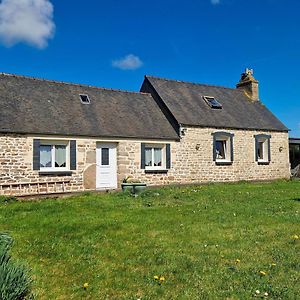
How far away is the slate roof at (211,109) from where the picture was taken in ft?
63.5

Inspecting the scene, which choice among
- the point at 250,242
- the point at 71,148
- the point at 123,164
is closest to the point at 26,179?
the point at 71,148

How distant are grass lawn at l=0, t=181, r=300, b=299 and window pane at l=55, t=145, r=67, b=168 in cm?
403

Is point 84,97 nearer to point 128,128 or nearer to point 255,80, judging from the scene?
point 128,128

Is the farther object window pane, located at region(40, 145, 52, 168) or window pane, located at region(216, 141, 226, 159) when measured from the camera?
window pane, located at region(216, 141, 226, 159)

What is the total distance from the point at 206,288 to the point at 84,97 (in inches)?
572

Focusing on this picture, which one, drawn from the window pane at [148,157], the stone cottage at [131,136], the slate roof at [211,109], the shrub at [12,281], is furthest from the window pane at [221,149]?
the shrub at [12,281]

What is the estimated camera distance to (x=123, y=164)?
16625mm

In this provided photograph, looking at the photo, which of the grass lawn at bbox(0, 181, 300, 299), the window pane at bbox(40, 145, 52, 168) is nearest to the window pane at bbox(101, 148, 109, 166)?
the window pane at bbox(40, 145, 52, 168)

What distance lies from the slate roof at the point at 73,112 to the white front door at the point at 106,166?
0.72 metres

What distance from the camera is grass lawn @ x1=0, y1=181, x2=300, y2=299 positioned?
4.70 meters

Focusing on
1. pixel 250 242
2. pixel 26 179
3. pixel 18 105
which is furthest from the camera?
pixel 18 105

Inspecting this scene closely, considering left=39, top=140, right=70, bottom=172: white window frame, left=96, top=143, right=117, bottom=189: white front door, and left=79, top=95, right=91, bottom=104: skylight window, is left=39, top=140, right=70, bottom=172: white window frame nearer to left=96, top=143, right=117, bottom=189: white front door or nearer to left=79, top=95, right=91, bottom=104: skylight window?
left=96, top=143, right=117, bottom=189: white front door

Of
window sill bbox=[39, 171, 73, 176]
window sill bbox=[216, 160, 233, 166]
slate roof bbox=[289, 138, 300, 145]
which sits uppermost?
slate roof bbox=[289, 138, 300, 145]

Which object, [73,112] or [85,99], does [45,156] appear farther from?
[85,99]
